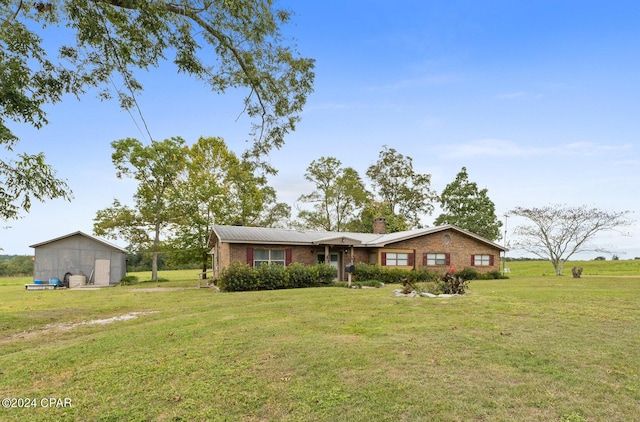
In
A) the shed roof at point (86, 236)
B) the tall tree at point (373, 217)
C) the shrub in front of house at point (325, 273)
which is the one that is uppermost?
the tall tree at point (373, 217)

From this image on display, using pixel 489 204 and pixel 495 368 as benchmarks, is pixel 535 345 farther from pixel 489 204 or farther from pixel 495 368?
pixel 489 204

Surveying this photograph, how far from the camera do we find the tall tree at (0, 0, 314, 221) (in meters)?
6.00

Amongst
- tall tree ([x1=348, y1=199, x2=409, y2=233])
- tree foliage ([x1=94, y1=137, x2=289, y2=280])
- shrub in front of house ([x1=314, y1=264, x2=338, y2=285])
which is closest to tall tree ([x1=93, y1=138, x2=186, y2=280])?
tree foliage ([x1=94, y1=137, x2=289, y2=280])

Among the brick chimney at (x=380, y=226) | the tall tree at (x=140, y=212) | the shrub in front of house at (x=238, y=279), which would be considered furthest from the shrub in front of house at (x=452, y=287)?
the tall tree at (x=140, y=212)

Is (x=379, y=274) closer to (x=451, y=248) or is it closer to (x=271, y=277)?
(x=451, y=248)

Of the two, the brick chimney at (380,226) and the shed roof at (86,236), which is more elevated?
the brick chimney at (380,226)

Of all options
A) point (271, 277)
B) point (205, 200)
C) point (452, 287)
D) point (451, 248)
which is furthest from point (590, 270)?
point (205, 200)

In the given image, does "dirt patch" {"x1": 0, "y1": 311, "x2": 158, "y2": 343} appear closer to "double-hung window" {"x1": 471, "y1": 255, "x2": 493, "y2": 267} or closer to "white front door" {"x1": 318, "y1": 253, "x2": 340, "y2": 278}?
"white front door" {"x1": 318, "y1": 253, "x2": 340, "y2": 278}

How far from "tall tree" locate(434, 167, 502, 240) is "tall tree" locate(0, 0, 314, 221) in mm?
35600

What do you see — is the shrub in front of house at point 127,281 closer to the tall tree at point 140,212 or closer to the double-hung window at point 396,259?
the tall tree at point 140,212

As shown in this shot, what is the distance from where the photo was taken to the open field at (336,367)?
353 cm

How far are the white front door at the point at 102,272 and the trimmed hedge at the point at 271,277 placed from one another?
40.7ft

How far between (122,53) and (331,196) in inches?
1263

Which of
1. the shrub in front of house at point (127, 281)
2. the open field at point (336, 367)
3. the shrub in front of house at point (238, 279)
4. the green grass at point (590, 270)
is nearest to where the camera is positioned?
the open field at point (336, 367)
